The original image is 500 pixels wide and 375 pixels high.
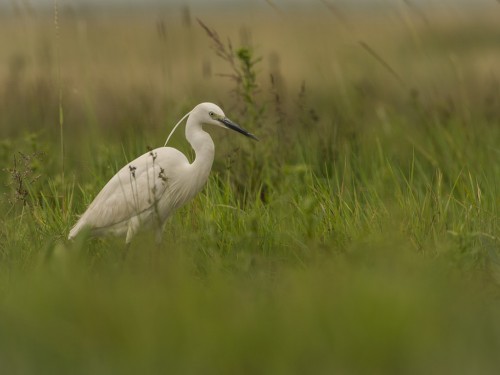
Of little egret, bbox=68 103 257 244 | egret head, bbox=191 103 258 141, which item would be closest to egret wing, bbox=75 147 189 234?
little egret, bbox=68 103 257 244

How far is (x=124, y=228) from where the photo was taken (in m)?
4.64

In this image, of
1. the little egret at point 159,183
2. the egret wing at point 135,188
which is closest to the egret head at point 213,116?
the little egret at point 159,183

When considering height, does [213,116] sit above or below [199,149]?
above

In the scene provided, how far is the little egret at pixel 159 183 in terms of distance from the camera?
444cm

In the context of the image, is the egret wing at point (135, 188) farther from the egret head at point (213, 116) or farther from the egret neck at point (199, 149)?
the egret head at point (213, 116)

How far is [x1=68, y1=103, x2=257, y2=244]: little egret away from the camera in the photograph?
4.44 meters

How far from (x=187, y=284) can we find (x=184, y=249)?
2.62ft

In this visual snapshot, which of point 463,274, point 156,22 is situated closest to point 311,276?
point 463,274

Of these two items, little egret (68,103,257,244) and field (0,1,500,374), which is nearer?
field (0,1,500,374)

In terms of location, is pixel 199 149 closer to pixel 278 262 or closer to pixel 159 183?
pixel 159 183

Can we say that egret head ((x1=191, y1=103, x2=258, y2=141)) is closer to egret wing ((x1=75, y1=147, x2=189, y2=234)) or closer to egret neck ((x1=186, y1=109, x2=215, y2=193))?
egret neck ((x1=186, y1=109, x2=215, y2=193))

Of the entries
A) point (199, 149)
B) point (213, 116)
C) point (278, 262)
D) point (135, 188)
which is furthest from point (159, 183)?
point (278, 262)

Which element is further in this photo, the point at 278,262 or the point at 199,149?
the point at 199,149

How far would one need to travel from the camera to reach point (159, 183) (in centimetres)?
446
